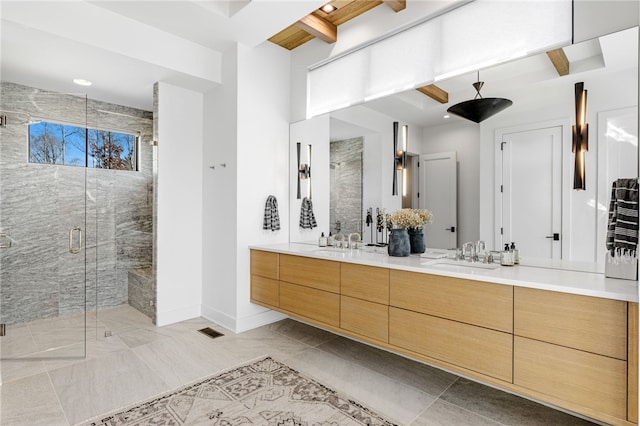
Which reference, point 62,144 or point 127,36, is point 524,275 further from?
point 62,144

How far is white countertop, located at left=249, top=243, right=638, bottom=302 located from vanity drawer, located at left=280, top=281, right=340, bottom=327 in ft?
1.12

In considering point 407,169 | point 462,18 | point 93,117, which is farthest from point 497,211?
point 93,117

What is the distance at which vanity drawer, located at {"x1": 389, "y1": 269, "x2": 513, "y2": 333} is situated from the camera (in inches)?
73.9

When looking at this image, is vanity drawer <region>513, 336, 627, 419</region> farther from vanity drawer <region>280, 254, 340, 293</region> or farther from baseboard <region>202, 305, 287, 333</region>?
baseboard <region>202, 305, 287, 333</region>

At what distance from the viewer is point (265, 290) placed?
3.40 metres

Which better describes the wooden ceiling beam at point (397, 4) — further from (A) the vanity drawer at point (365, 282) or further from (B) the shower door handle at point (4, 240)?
(B) the shower door handle at point (4, 240)

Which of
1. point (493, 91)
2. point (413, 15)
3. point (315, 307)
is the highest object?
point (413, 15)

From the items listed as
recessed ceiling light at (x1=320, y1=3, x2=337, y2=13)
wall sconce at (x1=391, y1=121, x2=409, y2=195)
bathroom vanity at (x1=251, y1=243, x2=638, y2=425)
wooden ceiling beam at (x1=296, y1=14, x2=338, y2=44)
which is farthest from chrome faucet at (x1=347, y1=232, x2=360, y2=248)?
recessed ceiling light at (x1=320, y1=3, x2=337, y2=13)

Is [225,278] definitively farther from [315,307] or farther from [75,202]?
[75,202]

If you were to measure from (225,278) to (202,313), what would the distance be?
633mm

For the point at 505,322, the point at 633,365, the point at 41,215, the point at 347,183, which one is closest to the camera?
the point at 633,365

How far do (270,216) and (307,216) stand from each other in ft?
1.33

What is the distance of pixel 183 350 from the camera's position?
2973mm

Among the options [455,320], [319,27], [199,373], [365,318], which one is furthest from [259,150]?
[455,320]
